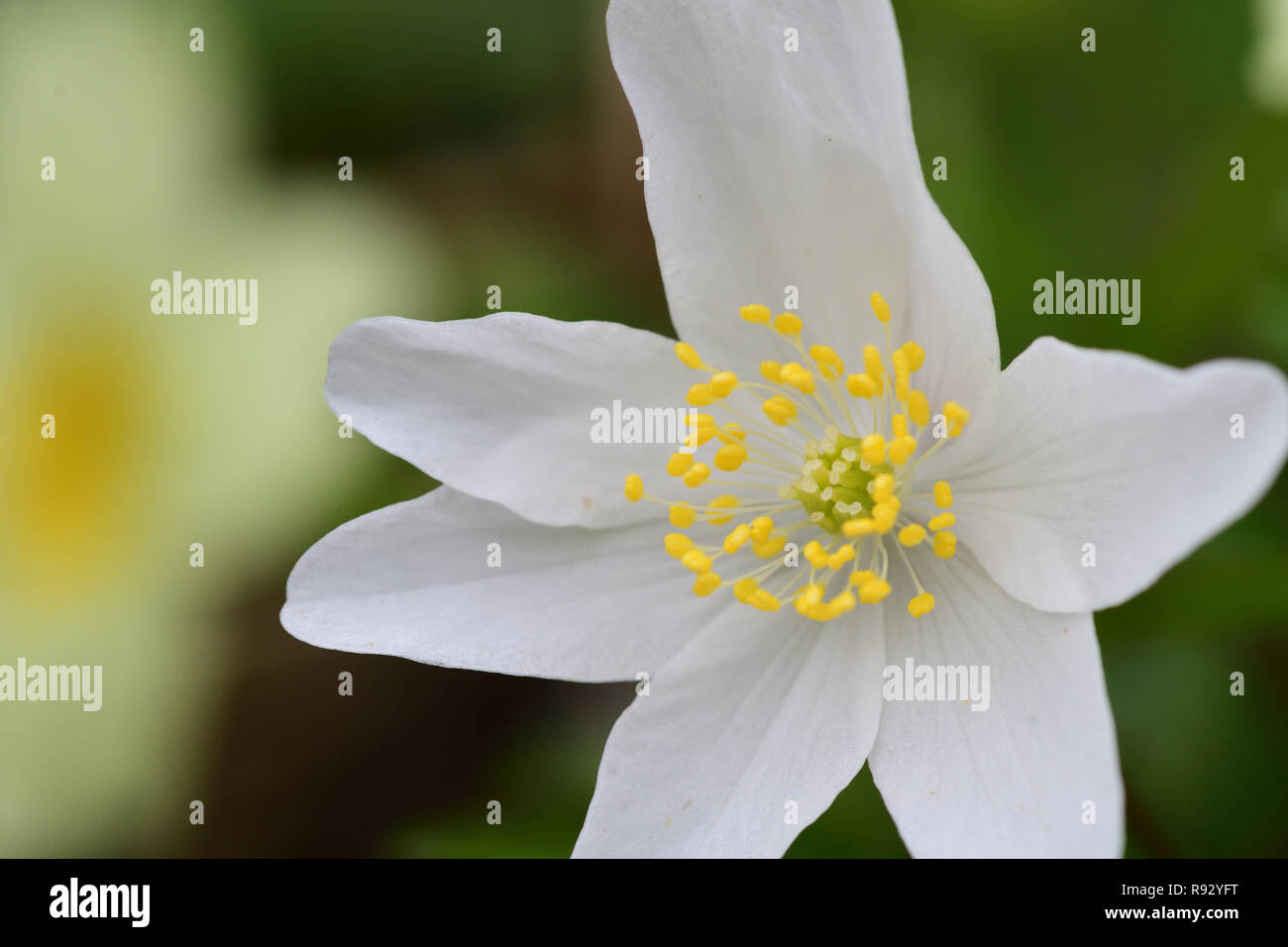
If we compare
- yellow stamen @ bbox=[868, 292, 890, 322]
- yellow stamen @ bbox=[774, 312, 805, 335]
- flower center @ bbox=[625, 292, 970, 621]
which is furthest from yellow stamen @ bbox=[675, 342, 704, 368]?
yellow stamen @ bbox=[868, 292, 890, 322]

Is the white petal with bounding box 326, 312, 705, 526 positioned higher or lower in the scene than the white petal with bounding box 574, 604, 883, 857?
higher

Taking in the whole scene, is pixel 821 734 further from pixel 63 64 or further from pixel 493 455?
pixel 63 64

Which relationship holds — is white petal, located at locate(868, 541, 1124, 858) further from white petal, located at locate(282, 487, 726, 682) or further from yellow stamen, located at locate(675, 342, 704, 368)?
yellow stamen, located at locate(675, 342, 704, 368)

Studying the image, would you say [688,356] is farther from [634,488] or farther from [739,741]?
[739,741]

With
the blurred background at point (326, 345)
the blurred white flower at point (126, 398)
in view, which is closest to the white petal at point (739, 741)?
the blurred background at point (326, 345)

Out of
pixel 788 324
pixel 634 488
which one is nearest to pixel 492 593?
pixel 634 488

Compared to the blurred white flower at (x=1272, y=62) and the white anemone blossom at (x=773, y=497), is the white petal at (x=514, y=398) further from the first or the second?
the blurred white flower at (x=1272, y=62)
